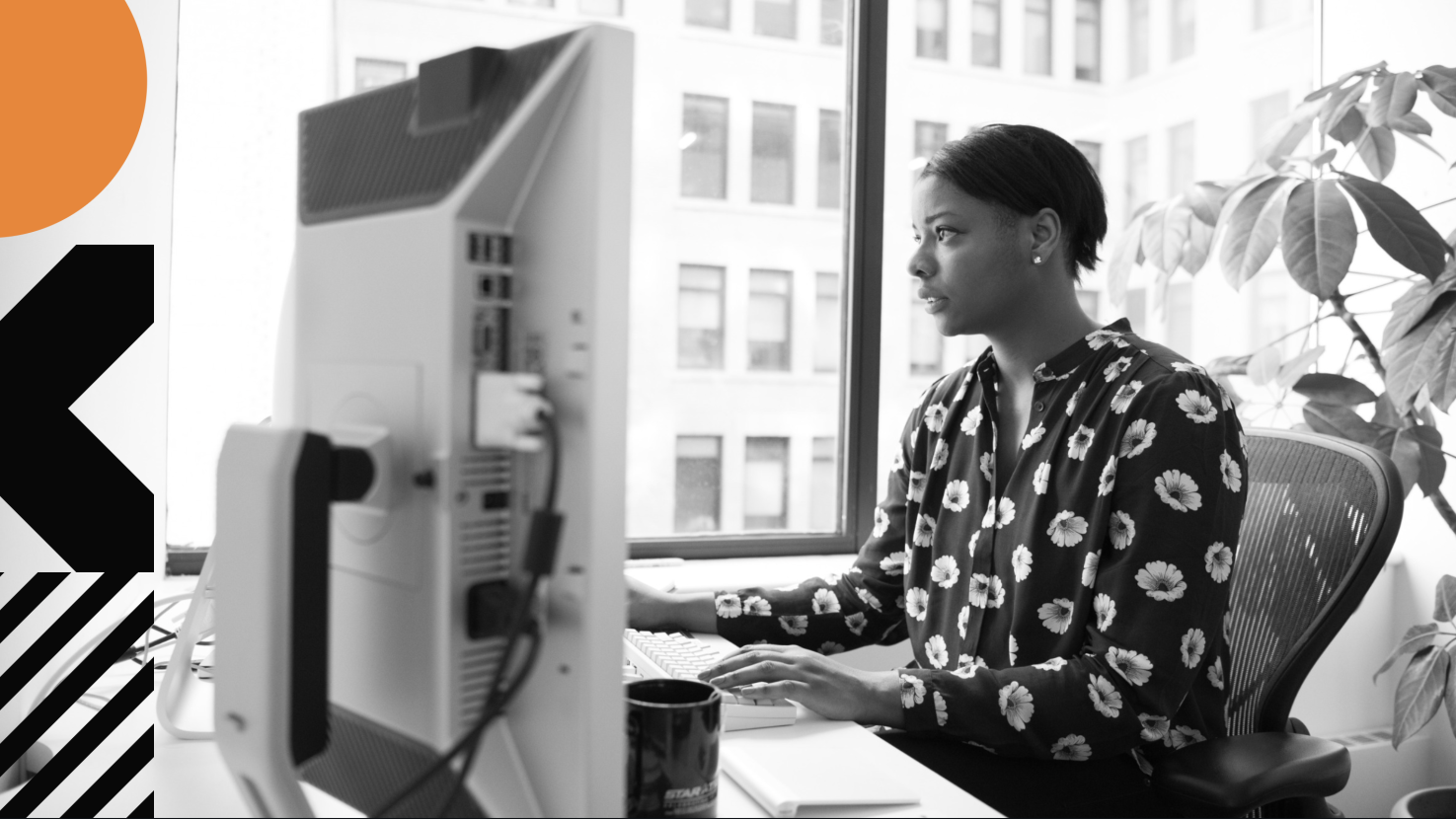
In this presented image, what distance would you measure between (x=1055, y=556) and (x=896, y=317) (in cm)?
117

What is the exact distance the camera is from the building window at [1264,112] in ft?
8.29

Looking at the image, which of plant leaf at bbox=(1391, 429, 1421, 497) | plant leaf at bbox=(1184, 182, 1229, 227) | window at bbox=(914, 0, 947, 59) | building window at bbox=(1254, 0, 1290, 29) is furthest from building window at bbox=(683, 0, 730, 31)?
plant leaf at bbox=(1391, 429, 1421, 497)

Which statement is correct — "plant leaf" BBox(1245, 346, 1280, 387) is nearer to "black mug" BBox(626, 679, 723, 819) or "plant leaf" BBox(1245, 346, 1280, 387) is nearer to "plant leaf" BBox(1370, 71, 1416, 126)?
"plant leaf" BBox(1370, 71, 1416, 126)

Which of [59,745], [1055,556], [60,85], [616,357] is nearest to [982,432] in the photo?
[1055,556]

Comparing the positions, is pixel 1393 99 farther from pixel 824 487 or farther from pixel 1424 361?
pixel 824 487

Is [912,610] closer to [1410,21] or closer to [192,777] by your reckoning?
[192,777]

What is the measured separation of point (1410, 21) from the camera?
2188 millimetres

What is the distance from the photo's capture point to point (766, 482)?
2271mm

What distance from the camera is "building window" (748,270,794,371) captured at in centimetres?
226

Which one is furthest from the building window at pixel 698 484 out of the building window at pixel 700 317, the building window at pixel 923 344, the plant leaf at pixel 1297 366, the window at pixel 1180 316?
the window at pixel 1180 316

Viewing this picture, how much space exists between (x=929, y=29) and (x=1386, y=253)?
100 cm

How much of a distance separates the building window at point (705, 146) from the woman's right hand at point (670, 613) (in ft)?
3.57

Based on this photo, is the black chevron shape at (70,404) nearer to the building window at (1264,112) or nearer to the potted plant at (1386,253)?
the potted plant at (1386,253)

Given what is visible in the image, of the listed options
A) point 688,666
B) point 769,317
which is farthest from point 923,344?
point 688,666
